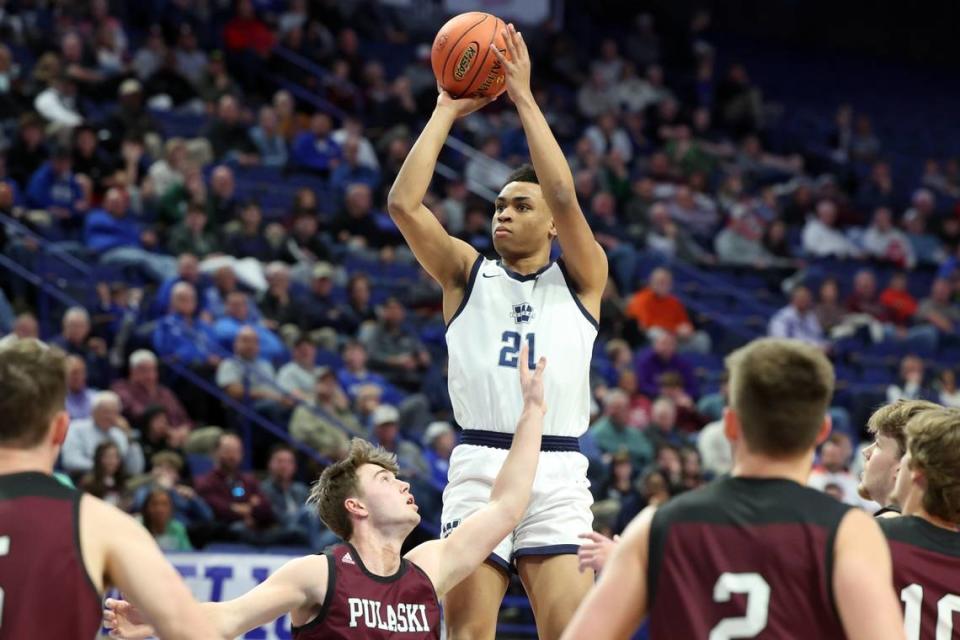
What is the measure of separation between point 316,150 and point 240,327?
4.44 metres

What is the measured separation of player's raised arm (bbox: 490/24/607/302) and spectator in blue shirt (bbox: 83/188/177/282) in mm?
8136

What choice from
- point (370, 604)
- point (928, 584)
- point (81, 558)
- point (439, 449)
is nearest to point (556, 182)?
point (370, 604)

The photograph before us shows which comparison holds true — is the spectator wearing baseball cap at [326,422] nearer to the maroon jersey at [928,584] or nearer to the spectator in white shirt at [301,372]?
the spectator in white shirt at [301,372]

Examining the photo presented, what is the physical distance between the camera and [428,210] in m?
5.73

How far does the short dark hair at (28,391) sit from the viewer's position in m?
3.46

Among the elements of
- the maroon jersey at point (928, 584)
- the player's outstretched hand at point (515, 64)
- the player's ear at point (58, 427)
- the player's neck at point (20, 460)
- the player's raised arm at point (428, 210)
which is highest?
the player's outstretched hand at point (515, 64)

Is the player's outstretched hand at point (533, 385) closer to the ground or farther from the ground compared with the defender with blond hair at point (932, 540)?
farther from the ground

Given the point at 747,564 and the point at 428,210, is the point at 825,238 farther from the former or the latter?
the point at 747,564

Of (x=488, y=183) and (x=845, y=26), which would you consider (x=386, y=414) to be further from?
(x=845, y=26)

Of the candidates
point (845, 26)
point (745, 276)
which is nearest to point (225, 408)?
point (745, 276)

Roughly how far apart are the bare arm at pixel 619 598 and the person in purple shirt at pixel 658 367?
1144 centimetres

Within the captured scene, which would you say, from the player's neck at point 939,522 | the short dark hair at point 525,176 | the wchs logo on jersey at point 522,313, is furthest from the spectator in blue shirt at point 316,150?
the player's neck at point 939,522

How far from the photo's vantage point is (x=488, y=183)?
1823 cm

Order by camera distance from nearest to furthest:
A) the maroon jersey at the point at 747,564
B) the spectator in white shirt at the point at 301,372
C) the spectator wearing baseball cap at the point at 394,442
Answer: the maroon jersey at the point at 747,564 → the spectator wearing baseball cap at the point at 394,442 → the spectator in white shirt at the point at 301,372
